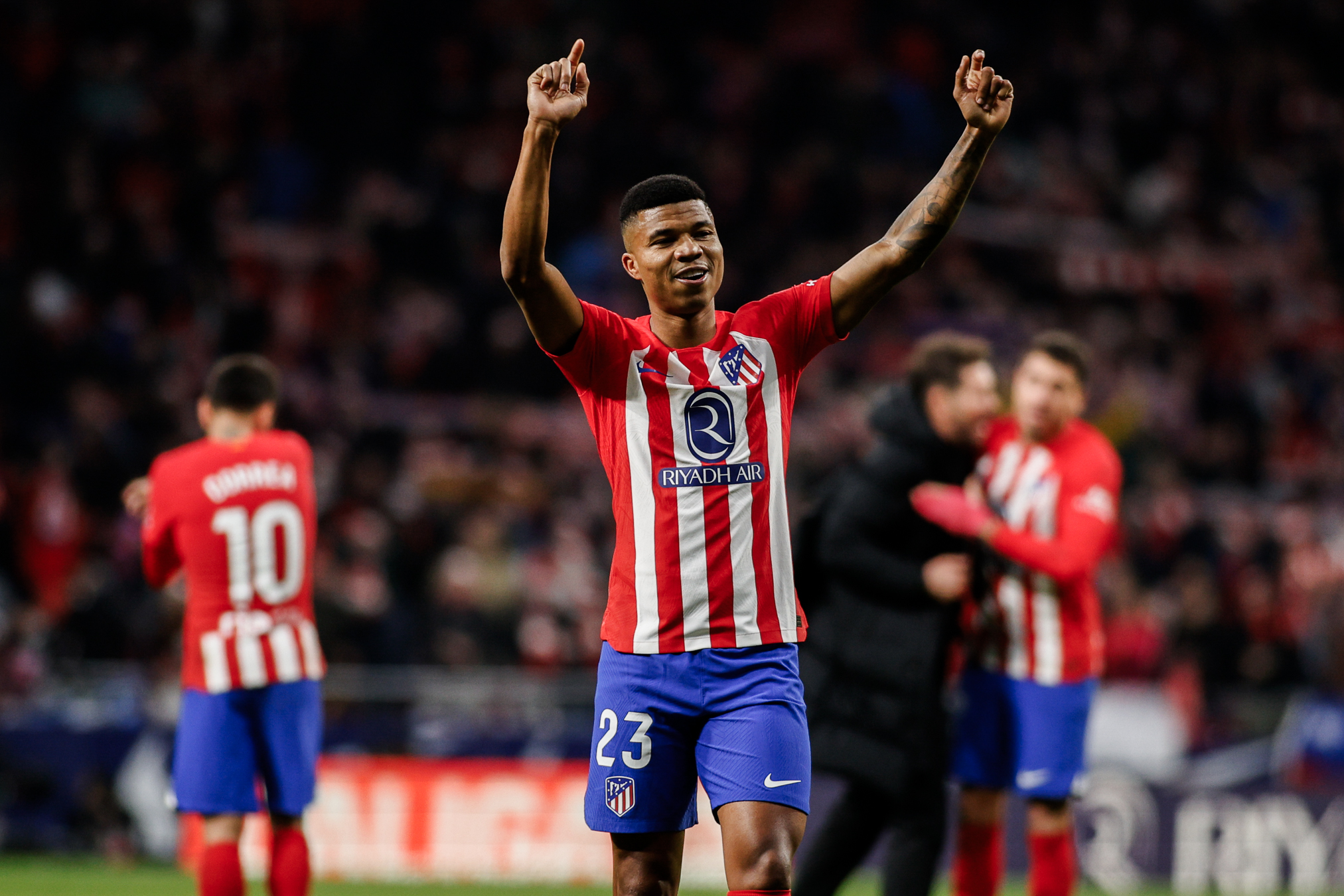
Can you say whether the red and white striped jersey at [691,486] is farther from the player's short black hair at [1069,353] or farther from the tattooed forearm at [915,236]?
the player's short black hair at [1069,353]

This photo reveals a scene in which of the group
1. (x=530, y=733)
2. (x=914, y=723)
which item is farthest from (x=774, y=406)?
(x=530, y=733)

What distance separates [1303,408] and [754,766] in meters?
13.6

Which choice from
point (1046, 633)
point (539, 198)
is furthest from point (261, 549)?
point (1046, 633)

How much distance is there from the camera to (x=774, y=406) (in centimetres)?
386

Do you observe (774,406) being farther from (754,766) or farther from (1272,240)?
(1272,240)

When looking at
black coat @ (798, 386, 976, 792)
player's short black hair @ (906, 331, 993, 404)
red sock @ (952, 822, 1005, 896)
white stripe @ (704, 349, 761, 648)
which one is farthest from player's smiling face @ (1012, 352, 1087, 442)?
white stripe @ (704, 349, 761, 648)

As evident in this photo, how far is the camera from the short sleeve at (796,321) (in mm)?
3906

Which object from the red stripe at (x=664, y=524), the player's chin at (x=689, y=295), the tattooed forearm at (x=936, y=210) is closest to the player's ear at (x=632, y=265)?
the player's chin at (x=689, y=295)

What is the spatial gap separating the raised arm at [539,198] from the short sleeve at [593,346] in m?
0.12

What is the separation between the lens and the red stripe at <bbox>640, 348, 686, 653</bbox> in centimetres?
374

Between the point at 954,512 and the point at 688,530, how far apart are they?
196 cm

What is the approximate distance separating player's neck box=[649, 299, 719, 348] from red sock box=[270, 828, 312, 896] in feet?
8.87

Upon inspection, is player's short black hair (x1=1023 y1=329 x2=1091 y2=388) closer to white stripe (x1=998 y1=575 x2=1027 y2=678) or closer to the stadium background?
white stripe (x1=998 y1=575 x2=1027 y2=678)

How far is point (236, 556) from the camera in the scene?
18.4ft
